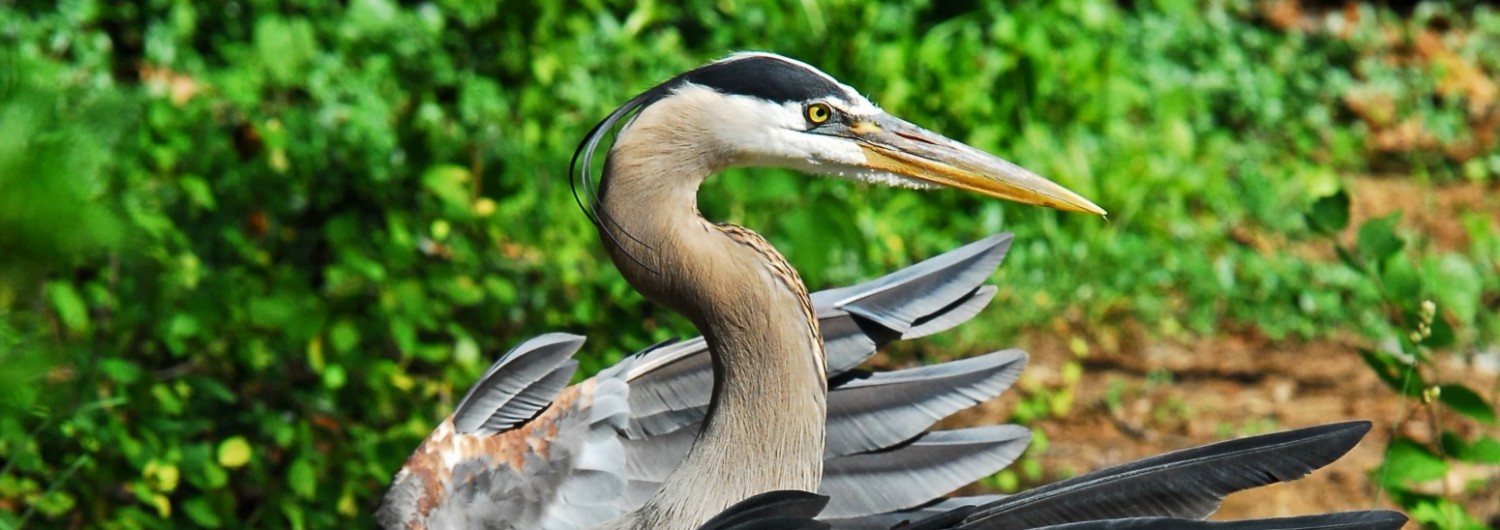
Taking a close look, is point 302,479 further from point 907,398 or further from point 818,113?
point 818,113

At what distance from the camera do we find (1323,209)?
2.67 meters

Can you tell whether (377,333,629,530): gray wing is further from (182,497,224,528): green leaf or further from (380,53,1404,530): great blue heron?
(182,497,224,528): green leaf

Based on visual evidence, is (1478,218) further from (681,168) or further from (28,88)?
(28,88)

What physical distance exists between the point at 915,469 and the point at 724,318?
0.66 metres

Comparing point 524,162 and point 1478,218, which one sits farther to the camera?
point 1478,218

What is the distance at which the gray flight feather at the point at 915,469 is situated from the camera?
2768mm

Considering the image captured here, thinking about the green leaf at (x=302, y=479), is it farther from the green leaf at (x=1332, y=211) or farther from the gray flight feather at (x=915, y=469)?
the green leaf at (x=1332, y=211)

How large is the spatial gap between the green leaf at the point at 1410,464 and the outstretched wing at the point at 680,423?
602 mm

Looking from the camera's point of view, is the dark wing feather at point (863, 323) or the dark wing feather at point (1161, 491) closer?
the dark wing feather at point (1161, 491)

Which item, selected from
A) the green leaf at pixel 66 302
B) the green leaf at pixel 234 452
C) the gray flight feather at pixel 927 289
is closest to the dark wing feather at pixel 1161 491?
the gray flight feather at pixel 927 289

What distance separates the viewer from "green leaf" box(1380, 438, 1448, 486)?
101 inches

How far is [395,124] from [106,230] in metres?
3.82

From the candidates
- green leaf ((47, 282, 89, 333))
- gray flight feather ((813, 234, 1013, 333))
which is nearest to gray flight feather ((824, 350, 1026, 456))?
gray flight feather ((813, 234, 1013, 333))

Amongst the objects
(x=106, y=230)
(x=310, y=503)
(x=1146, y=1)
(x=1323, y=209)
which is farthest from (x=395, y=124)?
(x=106, y=230)
